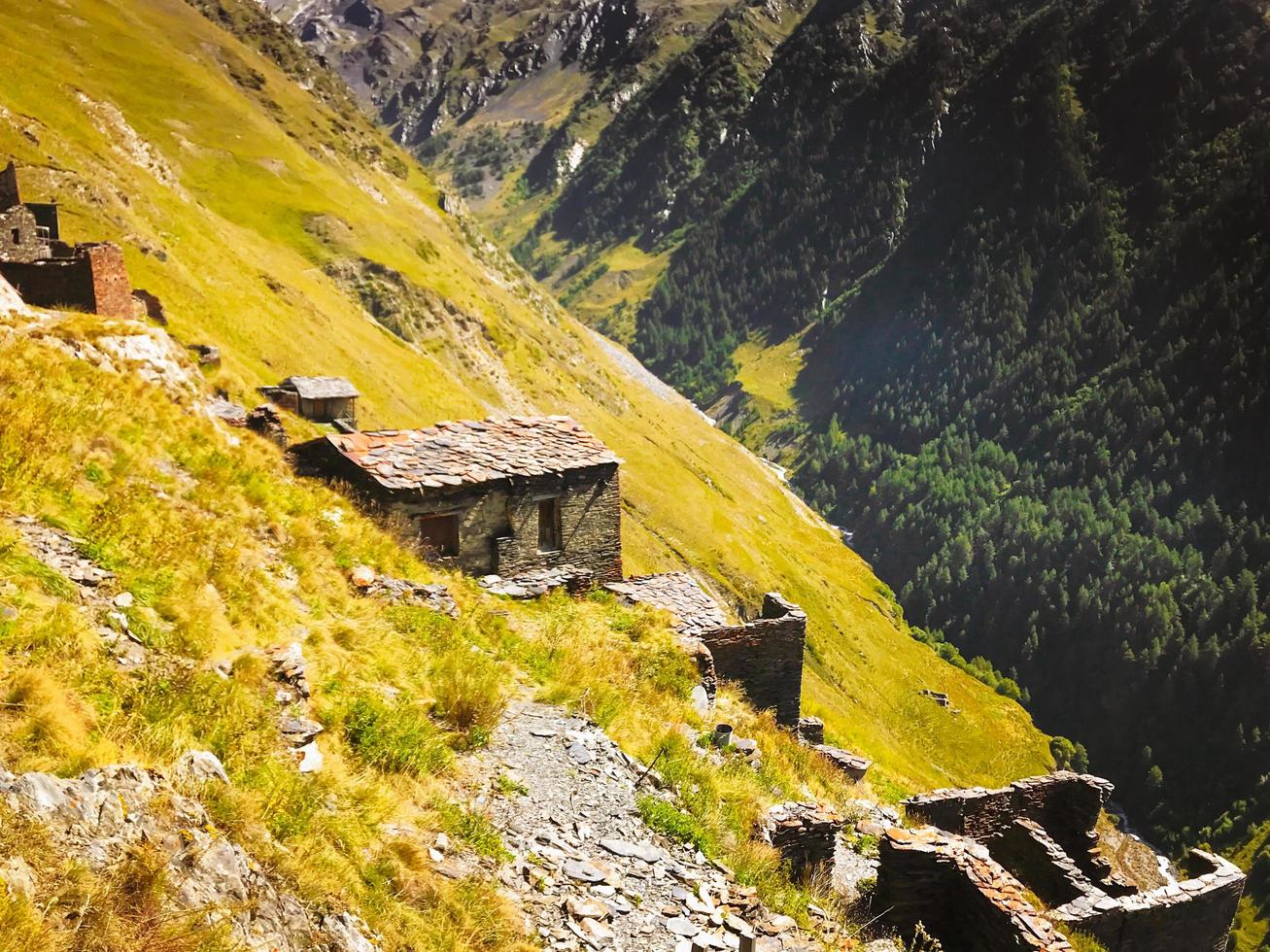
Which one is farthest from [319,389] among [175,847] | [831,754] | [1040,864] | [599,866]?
[175,847]

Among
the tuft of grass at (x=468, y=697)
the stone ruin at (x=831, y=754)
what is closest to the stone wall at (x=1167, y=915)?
the stone ruin at (x=831, y=754)

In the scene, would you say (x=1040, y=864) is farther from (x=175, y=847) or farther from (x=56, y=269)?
(x=56, y=269)

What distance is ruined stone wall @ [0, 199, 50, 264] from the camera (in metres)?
28.5

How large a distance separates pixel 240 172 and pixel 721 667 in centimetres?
8658

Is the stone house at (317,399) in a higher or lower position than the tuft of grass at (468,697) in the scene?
higher

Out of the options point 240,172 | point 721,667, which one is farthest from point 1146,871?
point 240,172

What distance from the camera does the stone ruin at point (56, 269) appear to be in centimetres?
2589

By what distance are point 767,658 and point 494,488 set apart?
854cm

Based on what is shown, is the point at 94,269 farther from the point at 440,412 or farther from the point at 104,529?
the point at 440,412

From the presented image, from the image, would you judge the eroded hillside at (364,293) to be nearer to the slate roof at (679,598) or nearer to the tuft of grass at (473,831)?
the slate roof at (679,598)

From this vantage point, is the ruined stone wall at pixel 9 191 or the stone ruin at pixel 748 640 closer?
the stone ruin at pixel 748 640

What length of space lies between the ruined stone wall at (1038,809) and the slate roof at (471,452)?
41.5 feet

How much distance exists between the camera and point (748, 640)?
2322cm

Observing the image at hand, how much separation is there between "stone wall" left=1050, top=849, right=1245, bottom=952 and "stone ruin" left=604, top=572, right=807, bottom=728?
8327 millimetres
